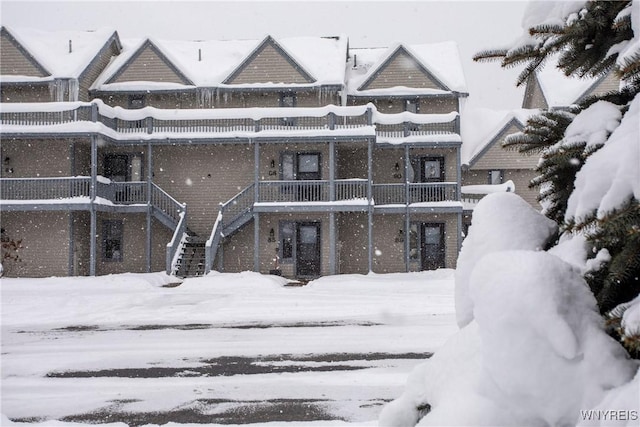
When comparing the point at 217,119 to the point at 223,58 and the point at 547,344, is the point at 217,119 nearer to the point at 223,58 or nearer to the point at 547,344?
the point at 223,58

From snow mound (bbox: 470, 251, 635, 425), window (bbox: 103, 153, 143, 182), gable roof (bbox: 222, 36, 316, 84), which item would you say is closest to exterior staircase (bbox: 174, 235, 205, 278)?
window (bbox: 103, 153, 143, 182)

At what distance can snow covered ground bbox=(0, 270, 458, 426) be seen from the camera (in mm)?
6059

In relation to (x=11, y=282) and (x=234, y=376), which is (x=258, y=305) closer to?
(x=234, y=376)

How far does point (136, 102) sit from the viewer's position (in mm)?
26172

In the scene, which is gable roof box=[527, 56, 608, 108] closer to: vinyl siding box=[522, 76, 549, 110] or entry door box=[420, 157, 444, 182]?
vinyl siding box=[522, 76, 549, 110]

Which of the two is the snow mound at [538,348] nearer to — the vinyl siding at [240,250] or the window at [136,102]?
the vinyl siding at [240,250]

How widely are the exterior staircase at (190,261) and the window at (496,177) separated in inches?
594

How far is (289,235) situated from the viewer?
2400 centimetres

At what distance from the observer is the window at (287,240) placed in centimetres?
2394

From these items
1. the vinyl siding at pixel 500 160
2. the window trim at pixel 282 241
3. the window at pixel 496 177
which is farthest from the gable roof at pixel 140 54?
the window at pixel 496 177

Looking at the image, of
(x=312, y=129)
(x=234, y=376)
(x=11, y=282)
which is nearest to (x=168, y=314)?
(x=234, y=376)

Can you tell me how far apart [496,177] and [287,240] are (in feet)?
38.9

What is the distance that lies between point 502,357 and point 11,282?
2149 cm

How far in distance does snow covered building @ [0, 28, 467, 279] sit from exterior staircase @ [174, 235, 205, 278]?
91 millimetres
